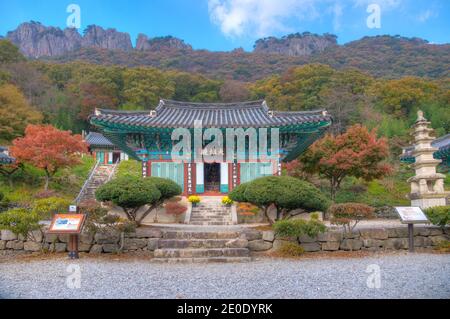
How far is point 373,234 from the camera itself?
36.5ft

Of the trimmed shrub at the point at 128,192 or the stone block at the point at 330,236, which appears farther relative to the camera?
the trimmed shrub at the point at 128,192

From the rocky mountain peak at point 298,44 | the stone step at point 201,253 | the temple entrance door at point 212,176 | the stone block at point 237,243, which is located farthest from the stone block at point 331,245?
the rocky mountain peak at point 298,44

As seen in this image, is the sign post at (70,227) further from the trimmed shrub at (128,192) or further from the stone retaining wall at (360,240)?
the stone retaining wall at (360,240)

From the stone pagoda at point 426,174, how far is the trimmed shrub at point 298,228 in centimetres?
890

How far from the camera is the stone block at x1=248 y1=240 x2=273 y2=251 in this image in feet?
Result: 35.0

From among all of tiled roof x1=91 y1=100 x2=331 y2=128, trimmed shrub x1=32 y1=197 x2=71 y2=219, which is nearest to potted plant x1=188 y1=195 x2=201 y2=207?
tiled roof x1=91 y1=100 x2=331 y2=128

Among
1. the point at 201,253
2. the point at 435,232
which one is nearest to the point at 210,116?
the point at 201,253

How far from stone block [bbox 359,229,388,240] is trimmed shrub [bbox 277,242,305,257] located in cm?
204

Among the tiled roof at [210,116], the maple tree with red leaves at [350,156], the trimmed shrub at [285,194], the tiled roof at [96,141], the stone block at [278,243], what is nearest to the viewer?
the stone block at [278,243]

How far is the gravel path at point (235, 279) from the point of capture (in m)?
6.26

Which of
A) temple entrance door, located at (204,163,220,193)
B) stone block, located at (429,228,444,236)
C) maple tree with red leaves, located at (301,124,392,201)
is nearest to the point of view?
stone block, located at (429,228,444,236)

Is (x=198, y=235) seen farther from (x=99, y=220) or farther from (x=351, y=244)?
(x=351, y=244)

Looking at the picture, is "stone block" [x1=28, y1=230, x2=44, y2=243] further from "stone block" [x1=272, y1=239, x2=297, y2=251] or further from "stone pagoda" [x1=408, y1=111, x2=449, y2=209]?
"stone pagoda" [x1=408, y1=111, x2=449, y2=209]

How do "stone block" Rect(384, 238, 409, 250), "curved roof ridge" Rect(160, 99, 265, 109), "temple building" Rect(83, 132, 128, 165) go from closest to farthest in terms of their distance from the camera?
"stone block" Rect(384, 238, 409, 250) < "curved roof ridge" Rect(160, 99, 265, 109) < "temple building" Rect(83, 132, 128, 165)
